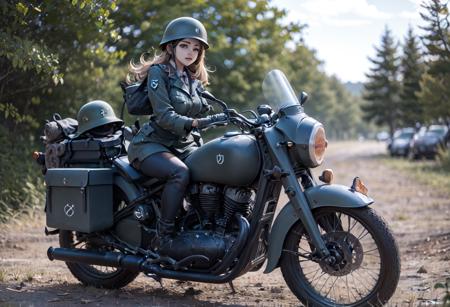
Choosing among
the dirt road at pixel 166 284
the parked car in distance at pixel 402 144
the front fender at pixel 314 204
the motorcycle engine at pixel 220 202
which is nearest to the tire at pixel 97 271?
the dirt road at pixel 166 284

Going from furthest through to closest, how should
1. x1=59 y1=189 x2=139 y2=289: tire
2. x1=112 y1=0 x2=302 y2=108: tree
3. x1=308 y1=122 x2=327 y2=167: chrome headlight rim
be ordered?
x1=112 y1=0 x2=302 y2=108: tree
x1=59 y1=189 x2=139 y2=289: tire
x1=308 y1=122 x2=327 y2=167: chrome headlight rim

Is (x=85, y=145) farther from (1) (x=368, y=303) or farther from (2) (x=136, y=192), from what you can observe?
(1) (x=368, y=303)

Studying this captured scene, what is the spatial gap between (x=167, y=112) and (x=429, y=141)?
27.8 metres

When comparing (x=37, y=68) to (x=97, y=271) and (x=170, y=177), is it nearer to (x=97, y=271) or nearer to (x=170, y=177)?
(x=97, y=271)

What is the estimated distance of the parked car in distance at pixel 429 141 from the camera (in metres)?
30.1

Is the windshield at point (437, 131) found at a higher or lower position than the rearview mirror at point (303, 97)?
lower

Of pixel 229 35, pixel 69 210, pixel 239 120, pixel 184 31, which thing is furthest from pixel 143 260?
pixel 229 35

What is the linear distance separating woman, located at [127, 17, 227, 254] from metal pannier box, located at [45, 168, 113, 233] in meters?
0.39

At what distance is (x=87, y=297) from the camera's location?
211 inches

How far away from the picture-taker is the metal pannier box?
5422 millimetres

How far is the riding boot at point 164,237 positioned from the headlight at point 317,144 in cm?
125

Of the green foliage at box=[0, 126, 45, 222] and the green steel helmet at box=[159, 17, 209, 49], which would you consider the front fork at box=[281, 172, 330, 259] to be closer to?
the green steel helmet at box=[159, 17, 209, 49]

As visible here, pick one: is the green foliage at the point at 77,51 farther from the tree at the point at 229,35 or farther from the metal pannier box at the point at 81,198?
the metal pannier box at the point at 81,198

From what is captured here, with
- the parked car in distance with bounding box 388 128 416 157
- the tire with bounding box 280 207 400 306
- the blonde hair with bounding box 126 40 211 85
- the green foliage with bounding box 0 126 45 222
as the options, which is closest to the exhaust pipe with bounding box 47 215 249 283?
the tire with bounding box 280 207 400 306
